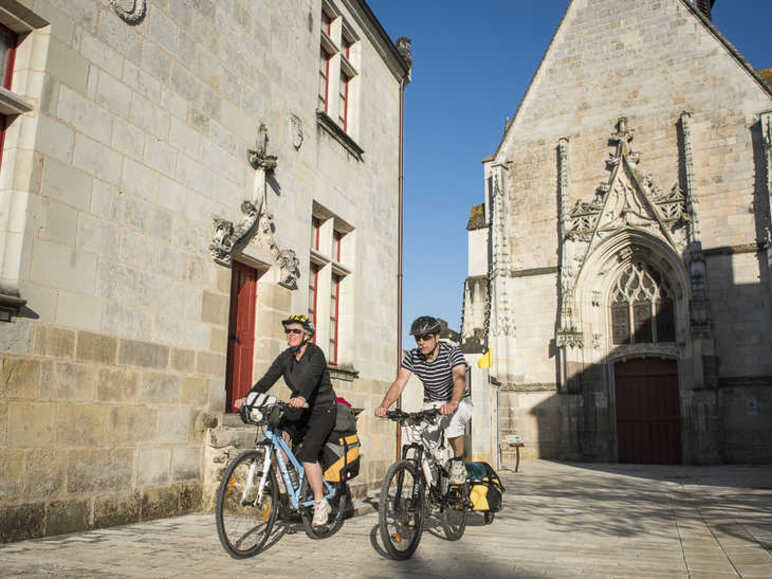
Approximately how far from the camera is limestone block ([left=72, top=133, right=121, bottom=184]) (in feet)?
17.3

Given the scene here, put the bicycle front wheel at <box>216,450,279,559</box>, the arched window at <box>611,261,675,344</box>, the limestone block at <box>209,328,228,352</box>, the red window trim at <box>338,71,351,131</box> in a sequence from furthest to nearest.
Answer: the arched window at <box>611,261,675,344</box>, the red window trim at <box>338,71,351,131</box>, the limestone block at <box>209,328,228,352</box>, the bicycle front wheel at <box>216,450,279,559</box>

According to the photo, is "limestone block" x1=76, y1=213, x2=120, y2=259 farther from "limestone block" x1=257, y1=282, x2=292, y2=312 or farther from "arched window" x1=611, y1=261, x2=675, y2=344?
"arched window" x1=611, y1=261, x2=675, y2=344

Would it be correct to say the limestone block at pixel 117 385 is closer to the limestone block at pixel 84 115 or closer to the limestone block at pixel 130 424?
the limestone block at pixel 130 424

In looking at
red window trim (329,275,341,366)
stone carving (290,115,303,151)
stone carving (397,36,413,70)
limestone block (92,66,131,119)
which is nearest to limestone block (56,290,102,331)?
limestone block (92,66,131,119)

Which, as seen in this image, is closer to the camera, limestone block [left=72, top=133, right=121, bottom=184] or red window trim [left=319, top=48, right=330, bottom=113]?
limestone block [left=72, top=133, right=121, bottom=184]

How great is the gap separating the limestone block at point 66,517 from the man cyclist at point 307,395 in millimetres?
1487

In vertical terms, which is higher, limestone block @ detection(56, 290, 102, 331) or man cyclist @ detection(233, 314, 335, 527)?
limestone block @ detection(56, 290, 102, 331)

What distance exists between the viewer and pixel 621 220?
2000 centimetres

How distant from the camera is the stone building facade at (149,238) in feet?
15.8

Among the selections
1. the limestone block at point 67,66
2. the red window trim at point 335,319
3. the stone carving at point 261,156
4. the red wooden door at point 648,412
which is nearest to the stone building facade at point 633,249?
the red wooden door at point 648,412

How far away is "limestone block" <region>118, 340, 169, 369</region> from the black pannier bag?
2.93 meters

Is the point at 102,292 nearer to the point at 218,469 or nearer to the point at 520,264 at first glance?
the point at 218,469

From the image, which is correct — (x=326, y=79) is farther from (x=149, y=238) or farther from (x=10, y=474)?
(x=10, y=474)

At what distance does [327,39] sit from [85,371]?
6.76 metres
